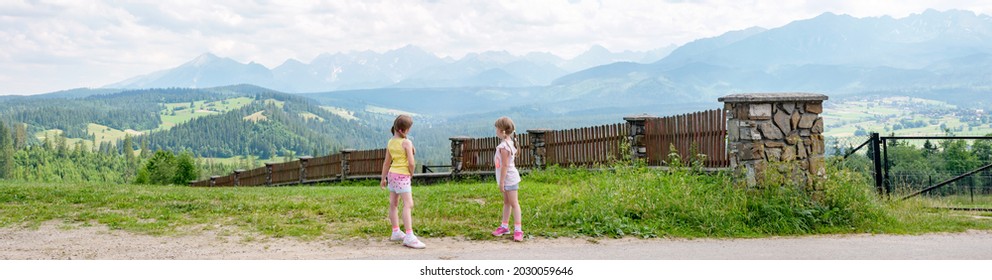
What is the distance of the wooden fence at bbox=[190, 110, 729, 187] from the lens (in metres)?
15.0

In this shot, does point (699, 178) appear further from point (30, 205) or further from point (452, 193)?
point (30, 205)

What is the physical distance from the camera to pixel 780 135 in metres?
11.3

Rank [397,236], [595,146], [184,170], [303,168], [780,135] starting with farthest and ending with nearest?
[184,170]
[303,168]
[595,146]
[780,135]
[397,236]

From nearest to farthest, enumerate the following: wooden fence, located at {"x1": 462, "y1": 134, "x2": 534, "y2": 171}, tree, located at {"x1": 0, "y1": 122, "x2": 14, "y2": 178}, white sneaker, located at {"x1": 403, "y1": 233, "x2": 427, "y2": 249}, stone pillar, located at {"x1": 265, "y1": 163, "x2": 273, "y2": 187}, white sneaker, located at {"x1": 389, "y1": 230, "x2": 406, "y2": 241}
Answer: white sneaker, located at {"x1": 403, "y1": 233, "x2": 427, "y2": 249} < white sneaker, located at {"x1": 389, "y1": 230, "x2": 406, "y2": 241} < wooden fence, located at {"x1": 462, "y1": 134, "x2": 534, "y2": 171} < stone pillar, located at {"x1": 265, "y1": 163, "x2": 273, "y2": 187} < tree, located at {"x1": 0, "y1": 122, "x2": 14, "y2": 178}

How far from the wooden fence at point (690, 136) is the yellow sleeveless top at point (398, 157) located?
24.1 ft

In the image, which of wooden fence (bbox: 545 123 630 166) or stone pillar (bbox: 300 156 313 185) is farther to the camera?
stone pillar (bbox: 300 156 313 185)

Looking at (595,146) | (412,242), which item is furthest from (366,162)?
(412,242)

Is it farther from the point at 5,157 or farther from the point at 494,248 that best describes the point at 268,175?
the point at 5,157

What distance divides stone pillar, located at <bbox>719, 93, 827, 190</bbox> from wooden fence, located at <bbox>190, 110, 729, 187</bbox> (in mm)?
3040

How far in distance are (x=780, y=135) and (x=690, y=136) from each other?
175 inches

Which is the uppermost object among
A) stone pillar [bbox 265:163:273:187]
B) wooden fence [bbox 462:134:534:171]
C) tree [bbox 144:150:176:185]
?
wooden fence [bbox 462:134:534:171]

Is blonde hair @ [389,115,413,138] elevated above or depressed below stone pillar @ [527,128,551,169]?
above

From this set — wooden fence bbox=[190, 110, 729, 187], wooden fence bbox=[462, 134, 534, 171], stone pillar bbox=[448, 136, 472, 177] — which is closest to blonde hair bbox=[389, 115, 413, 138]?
wooden fence bbox=[190, 110, 729, 187]

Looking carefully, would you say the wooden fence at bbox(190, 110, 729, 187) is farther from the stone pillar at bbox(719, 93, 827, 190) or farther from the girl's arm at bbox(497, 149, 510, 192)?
the stone pillar at bbox(719, 93, 827, 190)
